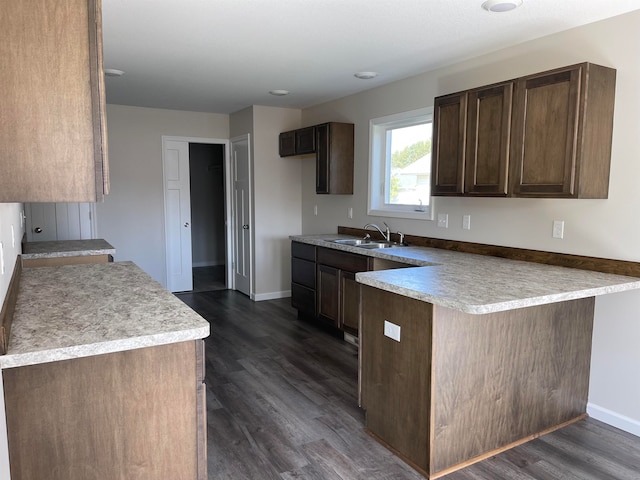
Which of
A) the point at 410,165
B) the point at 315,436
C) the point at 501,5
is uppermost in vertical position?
the point at 501,5

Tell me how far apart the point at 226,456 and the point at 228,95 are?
12.3ft

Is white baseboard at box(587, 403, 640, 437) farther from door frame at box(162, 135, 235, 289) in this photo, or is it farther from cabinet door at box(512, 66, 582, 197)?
door frame at box(162, 135, 235, 289)

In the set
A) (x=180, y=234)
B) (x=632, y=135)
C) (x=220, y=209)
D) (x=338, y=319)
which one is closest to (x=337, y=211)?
(x=338, y=319)

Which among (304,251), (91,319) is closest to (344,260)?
(304,251)

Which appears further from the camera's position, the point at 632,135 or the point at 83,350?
the point at 632,135

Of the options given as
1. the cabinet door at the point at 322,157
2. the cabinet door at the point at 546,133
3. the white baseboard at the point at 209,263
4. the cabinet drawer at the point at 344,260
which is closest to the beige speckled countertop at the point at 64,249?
the cabinet drawer at the point at 344,260

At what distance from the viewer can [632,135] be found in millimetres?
2609

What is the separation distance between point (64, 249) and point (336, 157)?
8.81ft

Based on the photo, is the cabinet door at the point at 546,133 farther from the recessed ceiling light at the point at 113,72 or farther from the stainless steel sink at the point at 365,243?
the recessed ceiling light at the point at 113,72

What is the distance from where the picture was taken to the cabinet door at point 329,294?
4281 millimetres

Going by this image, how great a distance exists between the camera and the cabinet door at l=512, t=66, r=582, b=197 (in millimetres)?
2543

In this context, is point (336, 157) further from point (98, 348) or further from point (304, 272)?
point (98, 348)

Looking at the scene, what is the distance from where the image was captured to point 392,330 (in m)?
2.40

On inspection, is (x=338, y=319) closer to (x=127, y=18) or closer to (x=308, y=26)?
(x=308, y=26)
